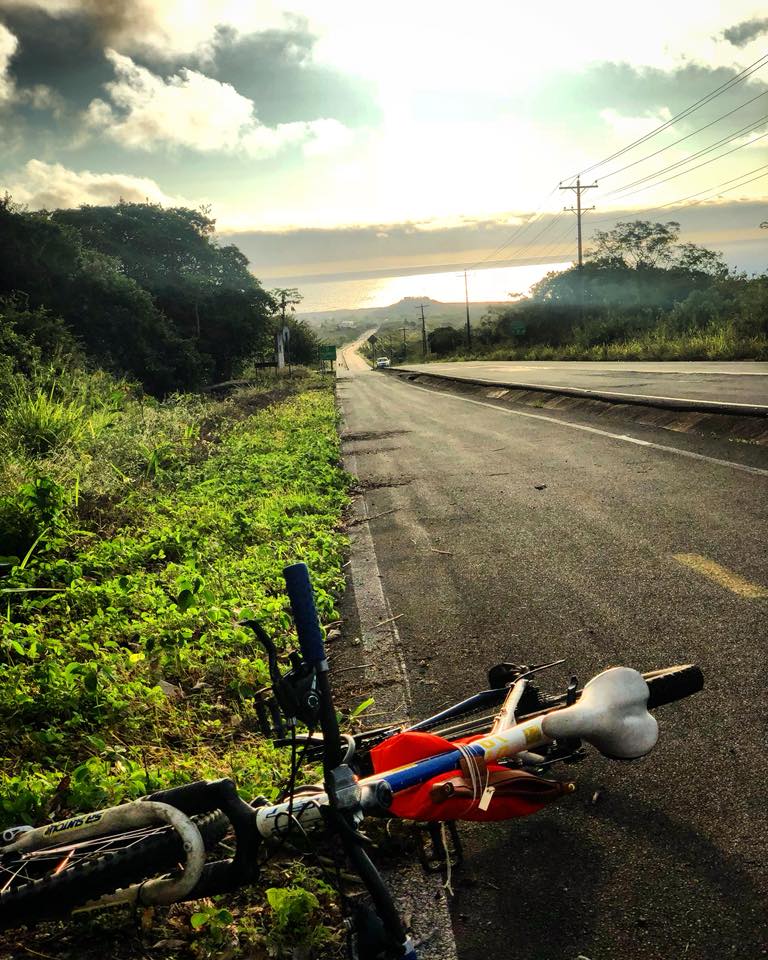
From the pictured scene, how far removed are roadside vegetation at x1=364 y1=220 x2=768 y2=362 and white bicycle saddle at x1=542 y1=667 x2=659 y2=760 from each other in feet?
83.5

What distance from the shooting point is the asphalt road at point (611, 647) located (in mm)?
2340

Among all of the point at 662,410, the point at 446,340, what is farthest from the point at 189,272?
the point at 446,340

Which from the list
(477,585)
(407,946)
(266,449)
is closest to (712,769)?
(407,946)

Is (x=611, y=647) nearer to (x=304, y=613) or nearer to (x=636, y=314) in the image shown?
(x=304, y=613)

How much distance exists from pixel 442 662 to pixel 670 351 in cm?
3058

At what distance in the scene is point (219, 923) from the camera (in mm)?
2439

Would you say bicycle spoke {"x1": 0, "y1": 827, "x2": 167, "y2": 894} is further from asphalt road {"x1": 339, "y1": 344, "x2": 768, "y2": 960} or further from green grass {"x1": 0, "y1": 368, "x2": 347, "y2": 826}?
asphalt road {"x1": 339, "y1": 344, "x2": 768, "y2": 960}

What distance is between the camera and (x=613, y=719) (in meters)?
2.46

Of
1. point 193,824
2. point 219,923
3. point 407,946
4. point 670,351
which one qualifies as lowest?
point 219,923

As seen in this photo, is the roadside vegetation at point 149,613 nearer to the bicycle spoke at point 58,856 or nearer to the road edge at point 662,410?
the bicycle spoke at point 58,856

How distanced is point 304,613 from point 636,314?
2548 inches

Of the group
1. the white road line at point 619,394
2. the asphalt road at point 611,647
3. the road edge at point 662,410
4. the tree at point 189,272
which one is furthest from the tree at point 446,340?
the asphalt road at point 611,647

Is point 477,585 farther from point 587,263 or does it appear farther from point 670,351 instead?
point 587,263

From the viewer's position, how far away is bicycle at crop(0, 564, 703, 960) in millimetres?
1998
